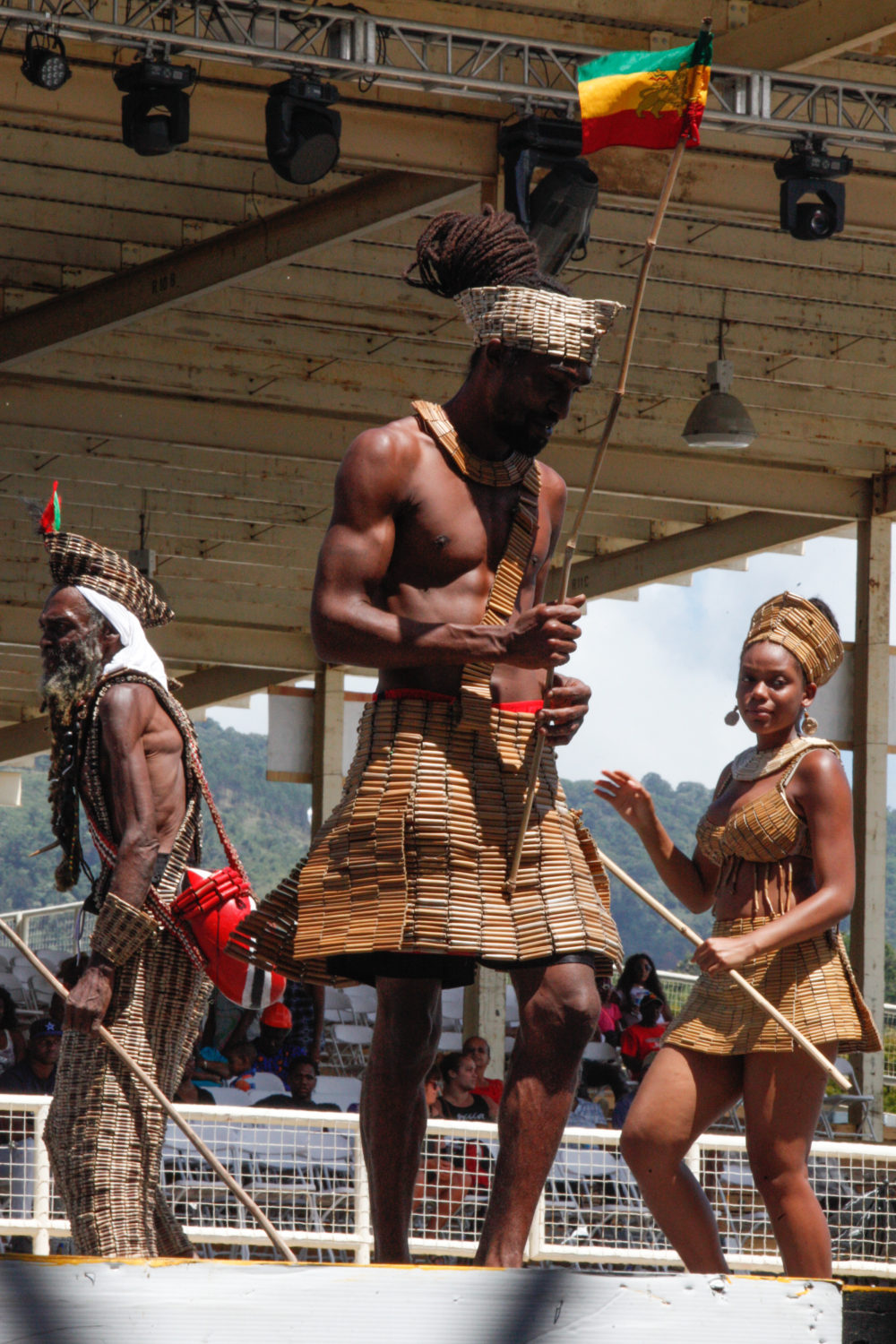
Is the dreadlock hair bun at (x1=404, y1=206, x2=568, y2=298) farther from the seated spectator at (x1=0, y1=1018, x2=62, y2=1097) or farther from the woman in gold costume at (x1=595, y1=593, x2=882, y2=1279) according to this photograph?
the seated spectator at (x1=0, y1=1018, x2=62, y2=1097)

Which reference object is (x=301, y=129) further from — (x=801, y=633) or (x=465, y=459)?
(x=465, y=459)

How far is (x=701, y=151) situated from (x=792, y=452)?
4661mm

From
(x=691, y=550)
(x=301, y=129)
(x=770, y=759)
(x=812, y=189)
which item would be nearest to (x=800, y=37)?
(x=812, y=189)

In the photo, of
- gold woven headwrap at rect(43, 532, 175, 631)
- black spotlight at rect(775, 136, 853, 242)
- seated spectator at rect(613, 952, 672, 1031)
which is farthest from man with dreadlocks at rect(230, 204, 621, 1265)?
seated spectator at rect(613, 952, 672, 1031)

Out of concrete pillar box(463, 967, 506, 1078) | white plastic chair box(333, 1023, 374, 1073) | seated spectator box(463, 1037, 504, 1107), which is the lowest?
white plastic chair box(333, 1023, 374, 1073)

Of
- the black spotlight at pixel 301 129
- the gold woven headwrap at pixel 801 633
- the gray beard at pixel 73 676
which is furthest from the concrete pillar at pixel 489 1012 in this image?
the gray beard at pixel 73 676

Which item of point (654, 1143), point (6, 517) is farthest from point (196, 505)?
point (654, 1143)

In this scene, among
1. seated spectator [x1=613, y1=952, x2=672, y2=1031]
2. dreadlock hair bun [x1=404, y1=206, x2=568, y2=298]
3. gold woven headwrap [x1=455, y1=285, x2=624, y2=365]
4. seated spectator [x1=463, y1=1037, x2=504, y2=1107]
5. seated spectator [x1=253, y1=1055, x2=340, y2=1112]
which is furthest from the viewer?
seated spectator [x1=613, y1=952, x2=672, y2=1031]

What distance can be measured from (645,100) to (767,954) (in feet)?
6.17

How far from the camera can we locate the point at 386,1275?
6.82 feet

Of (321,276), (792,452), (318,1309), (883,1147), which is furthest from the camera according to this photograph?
(792,452)

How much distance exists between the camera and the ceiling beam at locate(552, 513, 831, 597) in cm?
1593

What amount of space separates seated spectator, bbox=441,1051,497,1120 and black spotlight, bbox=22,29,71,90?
554cm

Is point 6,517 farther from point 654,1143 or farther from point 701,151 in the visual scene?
point 654,1143
